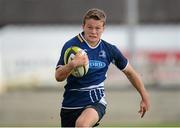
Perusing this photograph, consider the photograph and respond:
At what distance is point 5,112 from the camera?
22000 millimetres

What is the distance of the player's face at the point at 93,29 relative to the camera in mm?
8969

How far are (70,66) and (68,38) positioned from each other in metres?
16.6

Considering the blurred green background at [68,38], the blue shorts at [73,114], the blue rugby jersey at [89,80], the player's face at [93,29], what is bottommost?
the blurred green background at [68,38]

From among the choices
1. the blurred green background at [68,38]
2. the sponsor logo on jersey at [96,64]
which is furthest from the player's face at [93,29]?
the blurred green background at [68,38]

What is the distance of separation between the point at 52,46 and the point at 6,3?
4.56 metres

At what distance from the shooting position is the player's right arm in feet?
28.4

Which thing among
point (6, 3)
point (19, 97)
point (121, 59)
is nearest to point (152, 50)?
point (19, 97)

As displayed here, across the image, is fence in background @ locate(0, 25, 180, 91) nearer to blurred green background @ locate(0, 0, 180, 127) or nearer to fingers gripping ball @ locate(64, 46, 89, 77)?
blurred green background @ locate(0, 0, 180, 127)

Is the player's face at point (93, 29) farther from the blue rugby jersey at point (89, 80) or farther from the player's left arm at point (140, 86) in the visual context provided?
the player's left arm at point (140, 86)

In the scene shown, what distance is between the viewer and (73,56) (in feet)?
29.3

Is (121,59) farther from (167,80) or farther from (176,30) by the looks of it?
(176,30)

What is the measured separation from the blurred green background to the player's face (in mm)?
9852

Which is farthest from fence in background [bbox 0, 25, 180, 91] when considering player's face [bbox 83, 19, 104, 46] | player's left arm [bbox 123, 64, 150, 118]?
player's face [bbox 83, 19, 104, 46]

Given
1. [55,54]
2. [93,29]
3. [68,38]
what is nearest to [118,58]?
[93,29]
